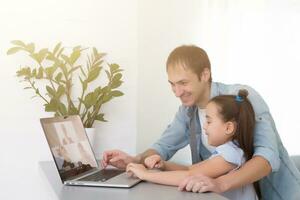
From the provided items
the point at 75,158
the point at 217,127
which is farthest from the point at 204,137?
the point at 75,158

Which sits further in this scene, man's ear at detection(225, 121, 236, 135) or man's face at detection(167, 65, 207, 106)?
man's face at detection(167, 65, 207, 106)

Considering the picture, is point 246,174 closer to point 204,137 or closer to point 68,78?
point 204,137

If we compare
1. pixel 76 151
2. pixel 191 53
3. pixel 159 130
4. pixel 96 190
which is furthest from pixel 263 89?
pixel 96 190

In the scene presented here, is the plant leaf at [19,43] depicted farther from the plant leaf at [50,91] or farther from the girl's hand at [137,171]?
the girl's hand at [137,171]

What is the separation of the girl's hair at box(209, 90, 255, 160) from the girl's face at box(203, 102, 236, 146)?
0.01 metres

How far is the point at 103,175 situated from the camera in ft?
4.61

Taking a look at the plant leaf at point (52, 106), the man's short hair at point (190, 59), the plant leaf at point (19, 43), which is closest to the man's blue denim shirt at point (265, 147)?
the man's short hair at point (190, 59)

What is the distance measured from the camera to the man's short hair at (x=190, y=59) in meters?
1.57

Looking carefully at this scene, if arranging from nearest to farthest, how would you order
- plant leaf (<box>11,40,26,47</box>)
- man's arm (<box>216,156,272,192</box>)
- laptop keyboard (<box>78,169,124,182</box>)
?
man's arm (<box>216,156,272,192</box>), laptop keyboard (<box>78,169,124,182</box>), plant leaf (<box>11,40,26,47</box>)

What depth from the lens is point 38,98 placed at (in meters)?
2.14

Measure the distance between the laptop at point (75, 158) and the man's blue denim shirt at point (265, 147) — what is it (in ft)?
1.12

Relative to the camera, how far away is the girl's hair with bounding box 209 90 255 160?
1391 millimetres

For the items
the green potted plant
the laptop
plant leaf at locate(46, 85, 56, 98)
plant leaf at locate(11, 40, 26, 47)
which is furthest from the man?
plant leaf at locate(11, 40, 26, 47)

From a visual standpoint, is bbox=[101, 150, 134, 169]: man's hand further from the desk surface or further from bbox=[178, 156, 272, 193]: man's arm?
bbox=[178, 156, 272, 193]: man's arm
